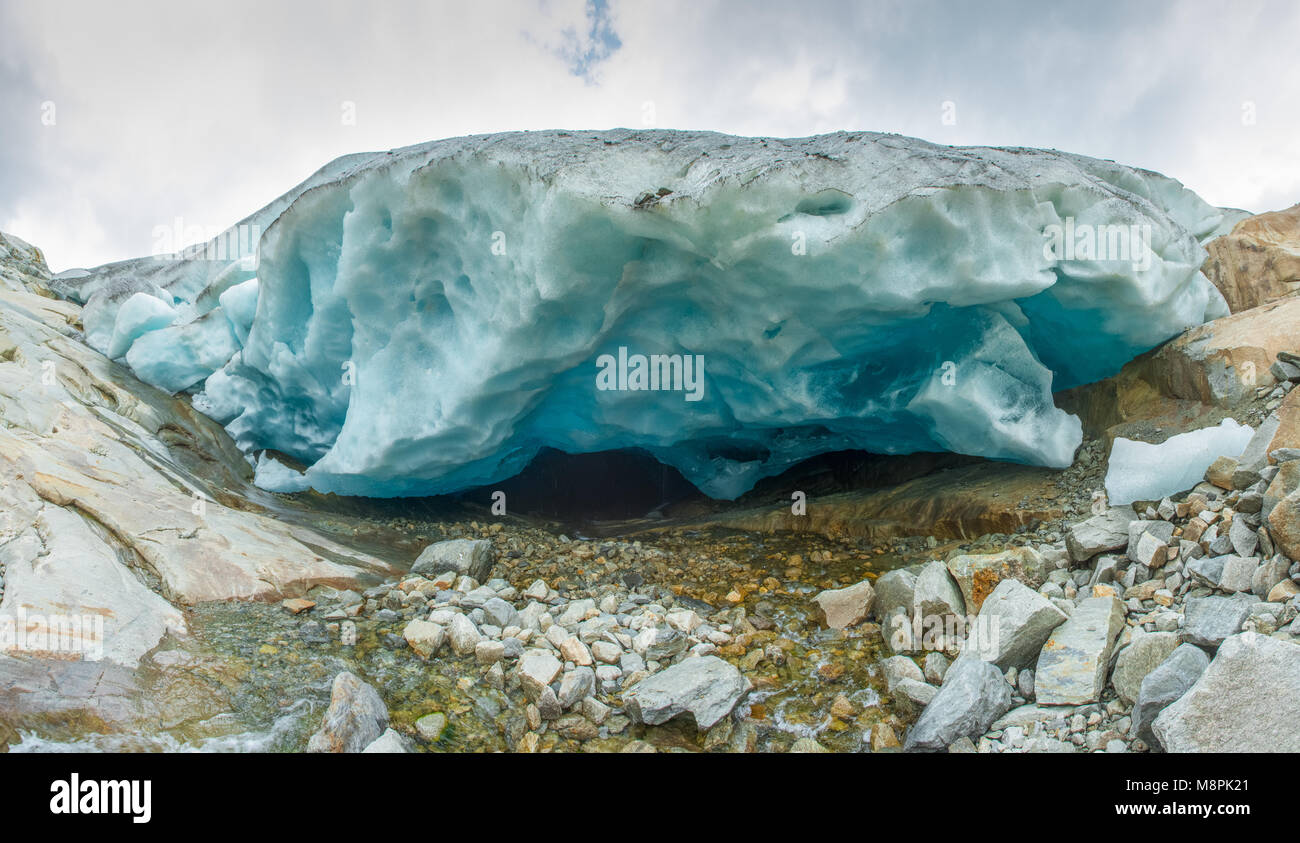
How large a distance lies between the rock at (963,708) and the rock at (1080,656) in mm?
167

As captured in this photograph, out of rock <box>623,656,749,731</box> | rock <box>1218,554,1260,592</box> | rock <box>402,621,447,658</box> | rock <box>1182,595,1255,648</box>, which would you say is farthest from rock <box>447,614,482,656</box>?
rock <box>1218,554,1260,592</box>

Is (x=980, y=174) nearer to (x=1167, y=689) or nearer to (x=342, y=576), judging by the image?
(x=1167, y=689)

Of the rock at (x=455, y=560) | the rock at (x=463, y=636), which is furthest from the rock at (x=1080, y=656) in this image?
the rock at (x=455, y=560)

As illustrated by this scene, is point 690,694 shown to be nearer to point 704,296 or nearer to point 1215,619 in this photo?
point 1215,619

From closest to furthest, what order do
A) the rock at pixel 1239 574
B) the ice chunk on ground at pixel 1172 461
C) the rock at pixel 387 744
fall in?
1. the rock at pixel 387 744
2. the rock at pixel 1239 574
3. the ice chunk on ground at pixel 1172 461

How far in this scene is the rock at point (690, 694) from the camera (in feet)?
10.2

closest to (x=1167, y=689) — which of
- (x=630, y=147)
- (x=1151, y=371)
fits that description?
(x=1151, y=371)

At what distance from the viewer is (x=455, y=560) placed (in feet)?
16.3

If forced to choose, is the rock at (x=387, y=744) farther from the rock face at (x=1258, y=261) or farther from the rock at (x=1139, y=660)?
the rock face at (x=1258, y=261)

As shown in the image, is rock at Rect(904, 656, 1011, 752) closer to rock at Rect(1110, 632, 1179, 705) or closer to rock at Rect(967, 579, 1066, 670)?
rock at Rect(967, 579, 1066, 670)

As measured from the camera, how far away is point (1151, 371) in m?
5.18

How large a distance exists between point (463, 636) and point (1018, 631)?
8.92 ft

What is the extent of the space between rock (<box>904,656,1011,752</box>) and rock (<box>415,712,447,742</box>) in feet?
6.53

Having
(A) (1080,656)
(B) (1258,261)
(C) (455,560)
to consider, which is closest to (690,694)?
(A) (1080,656)
